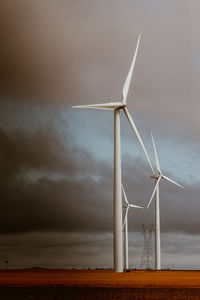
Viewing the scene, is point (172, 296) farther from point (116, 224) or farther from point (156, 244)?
point (156, 244)

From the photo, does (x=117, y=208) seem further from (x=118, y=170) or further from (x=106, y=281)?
(x=106, y=281)

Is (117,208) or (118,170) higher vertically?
(118,170)

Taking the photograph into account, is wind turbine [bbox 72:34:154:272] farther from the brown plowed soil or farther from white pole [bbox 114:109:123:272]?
the brown plowed soil

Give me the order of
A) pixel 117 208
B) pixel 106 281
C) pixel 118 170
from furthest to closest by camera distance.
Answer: pixel 118 170 < pixel 117 208 < pixel 106 281

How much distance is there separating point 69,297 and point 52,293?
3079 mm

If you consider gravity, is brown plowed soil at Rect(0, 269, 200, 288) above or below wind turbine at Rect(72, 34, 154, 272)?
below

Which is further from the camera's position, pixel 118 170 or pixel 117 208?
pixel 118 170

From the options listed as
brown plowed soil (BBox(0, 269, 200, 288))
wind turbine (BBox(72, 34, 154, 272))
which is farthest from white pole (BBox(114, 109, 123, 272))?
brown plowed soil (BBox(0, 269, 200, 288))

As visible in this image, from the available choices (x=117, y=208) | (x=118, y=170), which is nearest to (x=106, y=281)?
(x=117, y=208)

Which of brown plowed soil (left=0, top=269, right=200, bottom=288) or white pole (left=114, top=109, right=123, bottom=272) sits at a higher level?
white pole (left=114, top=109, right=123, bottom=272)

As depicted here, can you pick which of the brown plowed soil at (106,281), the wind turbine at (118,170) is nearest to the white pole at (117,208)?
the wind turbine at (118,170)

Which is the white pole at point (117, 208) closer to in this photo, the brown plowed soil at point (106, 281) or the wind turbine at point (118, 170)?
the wind turbine at point (118, 170)

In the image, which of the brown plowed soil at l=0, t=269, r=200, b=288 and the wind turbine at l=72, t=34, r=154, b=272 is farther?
the wind turbine at l=72, t=34, r=154, b=272

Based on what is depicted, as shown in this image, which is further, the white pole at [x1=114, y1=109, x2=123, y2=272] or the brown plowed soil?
the white pole at [x1=114, y1=109, x2=123, y2=272]
